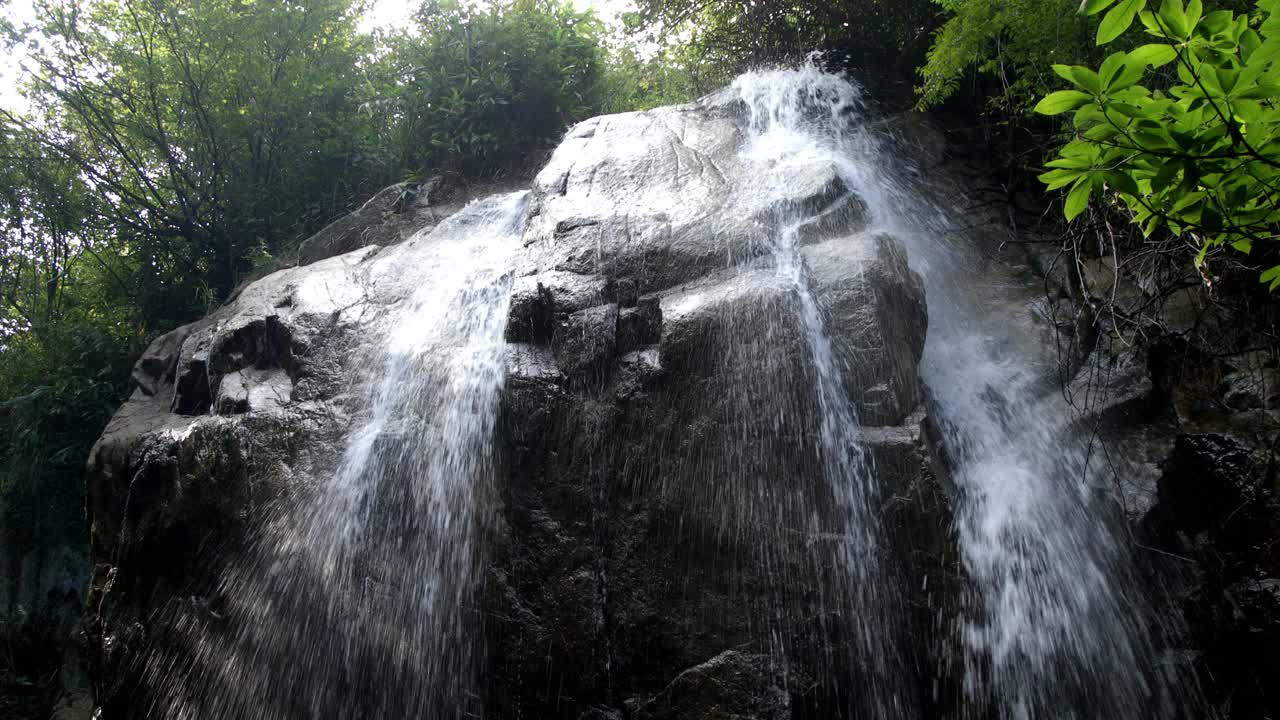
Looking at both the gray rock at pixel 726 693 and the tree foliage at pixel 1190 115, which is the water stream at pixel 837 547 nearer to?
the gray rock at pixel 726 693

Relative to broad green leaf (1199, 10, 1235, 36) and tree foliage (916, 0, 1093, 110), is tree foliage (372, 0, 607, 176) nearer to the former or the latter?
tree foliage (916, 0, 1093, 110)

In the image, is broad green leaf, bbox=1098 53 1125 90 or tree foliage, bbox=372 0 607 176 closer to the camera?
broad green leaf, bbox=1098 53 1125 90

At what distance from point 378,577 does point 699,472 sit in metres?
1.91

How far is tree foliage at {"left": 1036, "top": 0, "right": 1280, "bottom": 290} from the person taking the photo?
1.49 m

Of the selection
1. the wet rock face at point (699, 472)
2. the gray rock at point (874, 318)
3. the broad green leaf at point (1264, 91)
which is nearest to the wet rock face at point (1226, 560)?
the wet rock face at point (699, 472)

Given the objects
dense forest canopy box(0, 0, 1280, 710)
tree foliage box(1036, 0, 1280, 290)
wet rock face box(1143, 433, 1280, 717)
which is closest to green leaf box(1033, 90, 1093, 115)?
tree foliage box(1036, 0, 1280, 290)

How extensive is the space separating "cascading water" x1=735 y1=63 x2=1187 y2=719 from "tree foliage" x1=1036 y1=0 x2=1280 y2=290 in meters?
1.90

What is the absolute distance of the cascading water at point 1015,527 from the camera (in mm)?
3135

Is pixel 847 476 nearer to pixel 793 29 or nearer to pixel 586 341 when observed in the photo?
pixel 586 341

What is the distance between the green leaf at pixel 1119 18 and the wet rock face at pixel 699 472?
2126 mm

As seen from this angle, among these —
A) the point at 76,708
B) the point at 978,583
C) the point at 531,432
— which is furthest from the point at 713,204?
the point at 76,708

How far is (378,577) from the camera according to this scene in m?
3.77

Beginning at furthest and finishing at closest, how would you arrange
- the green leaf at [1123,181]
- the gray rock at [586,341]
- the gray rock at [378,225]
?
the gray rock at [378,225]
the gray rock at [586,341]
the green leaf at [1123,181]

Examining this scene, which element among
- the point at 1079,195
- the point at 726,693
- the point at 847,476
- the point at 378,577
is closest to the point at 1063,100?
the point at 1079,195
